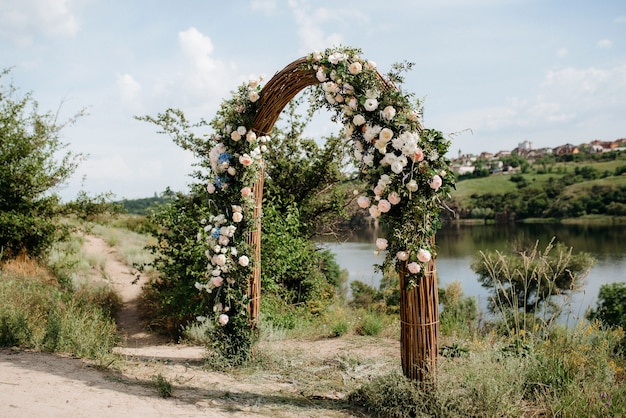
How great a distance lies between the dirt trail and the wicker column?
62 centimetres

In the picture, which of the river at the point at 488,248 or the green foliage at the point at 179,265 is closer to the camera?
the green foliage at the point at 179,265

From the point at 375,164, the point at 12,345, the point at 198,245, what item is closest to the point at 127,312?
the point at 198,245

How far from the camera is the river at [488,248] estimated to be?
20.6m

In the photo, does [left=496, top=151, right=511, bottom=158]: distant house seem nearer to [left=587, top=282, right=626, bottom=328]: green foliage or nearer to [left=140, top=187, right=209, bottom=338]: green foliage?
[left=587, top=282, right=626, bottom=328]: green foliage

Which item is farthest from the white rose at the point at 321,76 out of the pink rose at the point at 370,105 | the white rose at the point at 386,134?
the white rose at the point at 386,134

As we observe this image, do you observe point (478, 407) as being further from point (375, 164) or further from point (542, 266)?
point (375, 164)

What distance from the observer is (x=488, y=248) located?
26.6m

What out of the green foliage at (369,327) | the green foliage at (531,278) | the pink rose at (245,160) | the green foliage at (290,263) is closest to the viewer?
the green foliage at (531,278)

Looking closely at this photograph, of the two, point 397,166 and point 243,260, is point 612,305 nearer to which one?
point 243,260

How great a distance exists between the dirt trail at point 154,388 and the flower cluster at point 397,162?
1.34 m

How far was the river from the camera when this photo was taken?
67.6 ft

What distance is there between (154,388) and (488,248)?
25.3 meters

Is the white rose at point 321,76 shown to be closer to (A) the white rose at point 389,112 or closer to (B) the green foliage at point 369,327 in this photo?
(A) the white rose at point 389,112

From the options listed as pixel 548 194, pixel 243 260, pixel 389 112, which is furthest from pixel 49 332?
pixel 548 194
